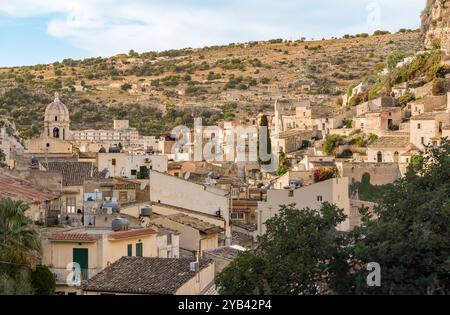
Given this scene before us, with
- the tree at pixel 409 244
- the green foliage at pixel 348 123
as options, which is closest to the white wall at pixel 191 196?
the tree at pixel 409 244

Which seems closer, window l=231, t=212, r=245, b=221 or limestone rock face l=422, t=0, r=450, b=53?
window l=231, t=212, r=245, b=221

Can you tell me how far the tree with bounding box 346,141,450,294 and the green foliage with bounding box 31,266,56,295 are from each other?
6763mm

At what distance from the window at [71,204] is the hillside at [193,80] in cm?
5098

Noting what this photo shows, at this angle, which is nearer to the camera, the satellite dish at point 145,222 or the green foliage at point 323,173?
the satellite dish at point 145,222

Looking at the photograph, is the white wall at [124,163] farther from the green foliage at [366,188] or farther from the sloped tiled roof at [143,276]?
the sloped tiled roof at [143,276]

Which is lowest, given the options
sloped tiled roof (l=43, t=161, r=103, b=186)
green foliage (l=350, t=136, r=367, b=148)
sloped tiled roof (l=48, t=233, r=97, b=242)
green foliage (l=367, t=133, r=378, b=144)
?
sloped tiled roof (l=48, t=233, r=97, b=242)

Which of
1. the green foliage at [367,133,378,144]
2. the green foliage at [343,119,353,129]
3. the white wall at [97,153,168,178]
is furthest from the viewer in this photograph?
the green foliage at [343,119,353,129]

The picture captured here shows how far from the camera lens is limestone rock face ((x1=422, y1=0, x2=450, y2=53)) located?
7812 centimetres

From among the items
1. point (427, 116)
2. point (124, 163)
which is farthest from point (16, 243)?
Result: point (427, 116)

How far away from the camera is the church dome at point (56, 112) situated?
5550cm

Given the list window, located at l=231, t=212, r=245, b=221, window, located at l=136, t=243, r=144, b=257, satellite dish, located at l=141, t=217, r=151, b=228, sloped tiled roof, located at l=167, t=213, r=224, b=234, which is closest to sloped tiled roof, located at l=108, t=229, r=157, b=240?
window, located at l=136, t=243, r=144, b=257

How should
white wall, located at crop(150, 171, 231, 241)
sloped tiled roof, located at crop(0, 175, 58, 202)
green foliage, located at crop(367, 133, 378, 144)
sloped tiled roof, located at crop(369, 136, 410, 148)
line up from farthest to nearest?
1. green foliage, located at crop(367, 133, 378, 144)
2. sloped tiled roof, located at crop(369, 136, 410, 148)
3. white wall, located at crop(150, 171, 231, 241)
4. sloped tiled roof, located at crop(0, 175, 58, 202)

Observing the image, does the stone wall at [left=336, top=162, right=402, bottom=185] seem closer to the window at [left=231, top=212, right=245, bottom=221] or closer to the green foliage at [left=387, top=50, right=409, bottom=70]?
the window at [left=231, top=212, right=245, bottom=221]
